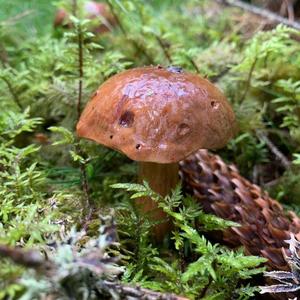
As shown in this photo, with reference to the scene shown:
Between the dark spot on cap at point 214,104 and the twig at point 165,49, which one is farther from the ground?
the twig at point 165,49

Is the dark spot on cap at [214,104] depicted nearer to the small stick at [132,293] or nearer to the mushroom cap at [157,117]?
the mushroom cap at [157,117]

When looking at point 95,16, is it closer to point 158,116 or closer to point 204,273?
point 158,116

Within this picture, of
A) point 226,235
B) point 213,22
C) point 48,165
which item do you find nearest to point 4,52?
point 48,165

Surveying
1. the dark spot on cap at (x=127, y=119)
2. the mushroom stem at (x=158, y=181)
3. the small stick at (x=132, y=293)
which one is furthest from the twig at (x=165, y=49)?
the small stick at (x=132, y=293)

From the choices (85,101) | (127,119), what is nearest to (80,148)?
(127,119)

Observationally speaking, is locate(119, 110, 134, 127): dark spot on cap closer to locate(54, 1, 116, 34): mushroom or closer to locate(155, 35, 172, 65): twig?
locate(155, 35, 172, 65): twig

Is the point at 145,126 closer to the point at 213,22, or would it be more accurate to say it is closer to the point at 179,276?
the point at 179,276

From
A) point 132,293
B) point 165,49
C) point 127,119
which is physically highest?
point 165,49
